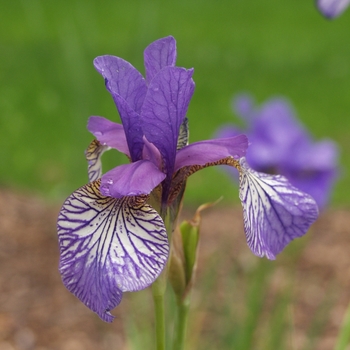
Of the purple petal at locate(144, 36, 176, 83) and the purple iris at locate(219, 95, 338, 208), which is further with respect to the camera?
the purple iris at locate(219, 95, 338, 208)

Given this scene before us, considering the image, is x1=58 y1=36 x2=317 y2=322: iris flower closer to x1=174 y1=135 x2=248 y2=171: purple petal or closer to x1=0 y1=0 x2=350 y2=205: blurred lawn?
x1=174 y1=135 x2=248 y2=171: purple petal

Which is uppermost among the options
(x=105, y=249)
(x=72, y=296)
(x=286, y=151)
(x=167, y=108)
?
(x=167, y=108)

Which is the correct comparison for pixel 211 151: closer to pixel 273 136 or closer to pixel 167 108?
pixel 167 108

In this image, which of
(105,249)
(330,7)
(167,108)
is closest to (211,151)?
(167,108)

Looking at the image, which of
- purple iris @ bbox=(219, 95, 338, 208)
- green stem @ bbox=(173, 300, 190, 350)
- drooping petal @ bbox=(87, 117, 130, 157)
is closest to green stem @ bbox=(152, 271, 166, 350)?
green stem @ bbox=(173, 300, 190, 350)

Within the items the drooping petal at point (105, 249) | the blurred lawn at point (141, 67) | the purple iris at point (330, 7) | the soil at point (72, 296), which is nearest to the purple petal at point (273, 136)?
the soil at point (72, 296)

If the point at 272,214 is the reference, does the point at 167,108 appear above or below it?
above
